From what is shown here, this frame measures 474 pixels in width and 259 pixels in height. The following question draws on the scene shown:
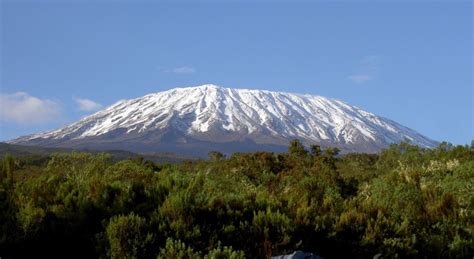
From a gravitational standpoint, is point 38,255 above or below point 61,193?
below

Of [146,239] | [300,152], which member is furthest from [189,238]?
[300,152]

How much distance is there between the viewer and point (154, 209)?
9.48m

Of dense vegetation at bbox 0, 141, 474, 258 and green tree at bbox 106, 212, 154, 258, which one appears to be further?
dense vegetation at bbox 0, 141, 474, 258

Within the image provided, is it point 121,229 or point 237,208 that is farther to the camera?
point 237,208

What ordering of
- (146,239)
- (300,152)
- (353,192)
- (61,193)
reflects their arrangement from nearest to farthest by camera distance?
(146,239) → (61,193) → (353,192) → (300,152)

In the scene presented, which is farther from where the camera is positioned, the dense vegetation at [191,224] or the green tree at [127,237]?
the dense vegetation at [191,224]

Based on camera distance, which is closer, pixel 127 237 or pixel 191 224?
pixel 127 237

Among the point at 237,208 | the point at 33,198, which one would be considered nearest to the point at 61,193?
the point at 33,198

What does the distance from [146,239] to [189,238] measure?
0.67 metres

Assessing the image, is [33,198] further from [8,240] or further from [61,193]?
[8,240]

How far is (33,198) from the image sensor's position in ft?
31.0

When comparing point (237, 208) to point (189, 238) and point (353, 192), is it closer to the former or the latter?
point (189, 238)

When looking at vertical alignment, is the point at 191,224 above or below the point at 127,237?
above

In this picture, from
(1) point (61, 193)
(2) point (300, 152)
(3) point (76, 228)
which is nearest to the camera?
(3) point (76, 228)
